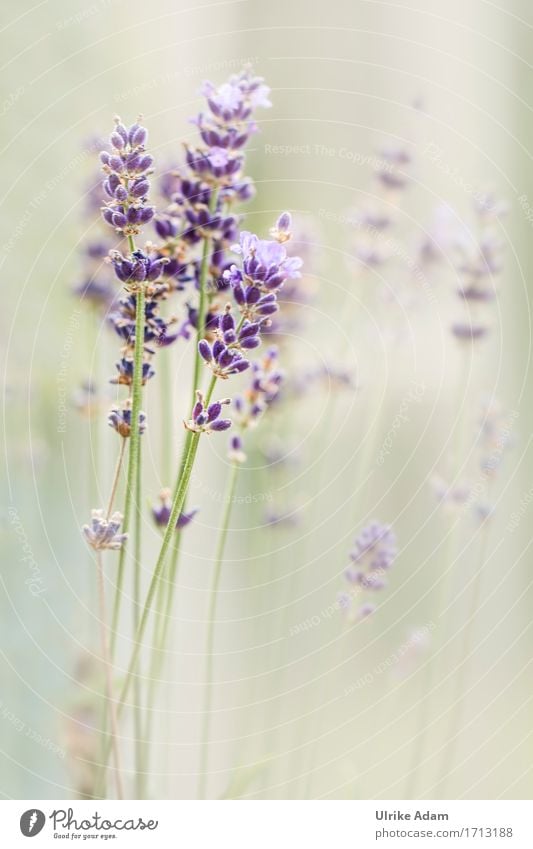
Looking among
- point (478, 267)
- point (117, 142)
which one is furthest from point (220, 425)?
point (478, 267)

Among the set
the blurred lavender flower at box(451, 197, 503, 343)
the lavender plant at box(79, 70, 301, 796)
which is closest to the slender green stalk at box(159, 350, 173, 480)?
the lavender plant at box(79, 70, 301, 796)

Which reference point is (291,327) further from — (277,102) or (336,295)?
(277,102)

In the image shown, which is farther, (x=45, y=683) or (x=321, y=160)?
(x=321, y=160)

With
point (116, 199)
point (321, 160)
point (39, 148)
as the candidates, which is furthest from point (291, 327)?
point (321, 160)

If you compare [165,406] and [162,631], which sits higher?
[165,406]

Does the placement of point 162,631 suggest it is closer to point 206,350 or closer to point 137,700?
point 137,700

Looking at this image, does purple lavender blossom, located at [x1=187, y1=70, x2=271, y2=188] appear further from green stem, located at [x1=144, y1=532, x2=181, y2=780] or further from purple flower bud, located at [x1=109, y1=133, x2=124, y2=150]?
green stem, located at [x1=144, y1=532, x2=181, y2=780]
